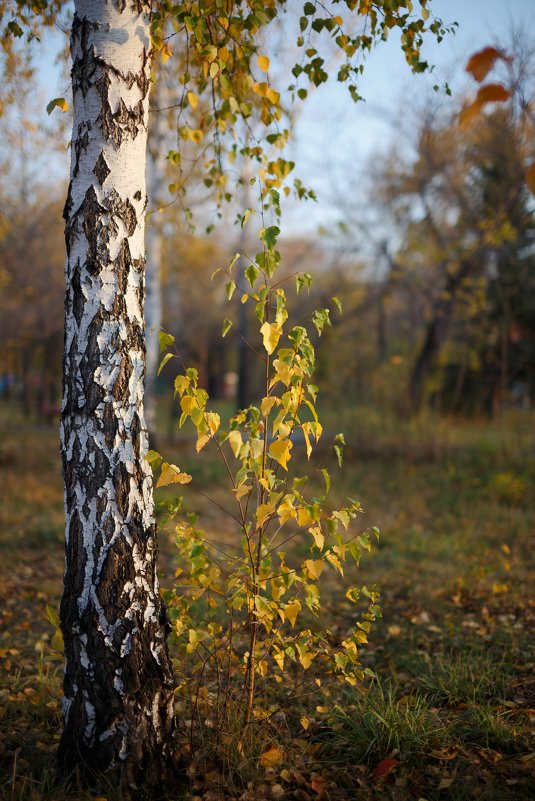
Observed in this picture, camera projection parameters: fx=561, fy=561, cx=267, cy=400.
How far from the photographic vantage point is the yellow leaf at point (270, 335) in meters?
1.90

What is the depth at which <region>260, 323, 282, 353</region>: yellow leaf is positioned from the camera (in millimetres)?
1898

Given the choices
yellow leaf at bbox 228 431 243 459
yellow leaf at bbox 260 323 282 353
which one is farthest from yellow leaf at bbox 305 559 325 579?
yellow leaf at bbox 260 323 282 353

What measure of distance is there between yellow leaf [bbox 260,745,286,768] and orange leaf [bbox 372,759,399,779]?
373 mm

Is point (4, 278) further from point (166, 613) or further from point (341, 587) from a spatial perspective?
point (166, 613)

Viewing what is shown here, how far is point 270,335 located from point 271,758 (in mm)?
1688

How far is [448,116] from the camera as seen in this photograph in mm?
10375

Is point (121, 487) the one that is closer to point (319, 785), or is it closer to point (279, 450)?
point (279, 450)

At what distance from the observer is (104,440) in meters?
2.07

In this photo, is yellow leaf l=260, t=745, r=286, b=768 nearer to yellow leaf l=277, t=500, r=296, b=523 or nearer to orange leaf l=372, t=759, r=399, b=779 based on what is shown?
orange leaf l=372, t=759, r=399, b=779

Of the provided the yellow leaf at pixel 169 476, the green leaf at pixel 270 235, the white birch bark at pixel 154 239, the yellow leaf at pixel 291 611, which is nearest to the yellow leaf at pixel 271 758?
the yellow leaf at pixel 291 611

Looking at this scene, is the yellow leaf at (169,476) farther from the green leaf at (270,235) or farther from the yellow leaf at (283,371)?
the green leaf at (270,235)

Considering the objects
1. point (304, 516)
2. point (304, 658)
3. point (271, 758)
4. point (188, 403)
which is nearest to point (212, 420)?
point (188, 403)

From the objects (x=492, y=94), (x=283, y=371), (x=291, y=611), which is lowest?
(x=291, y=611)

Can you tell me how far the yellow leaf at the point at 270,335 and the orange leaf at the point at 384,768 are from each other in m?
1.70
